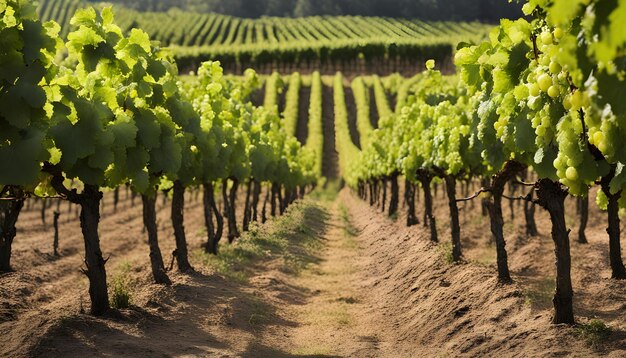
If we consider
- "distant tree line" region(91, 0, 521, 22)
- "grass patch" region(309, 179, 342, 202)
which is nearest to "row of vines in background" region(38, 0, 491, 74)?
"distant tree line" region(91, 0, 521, 22)

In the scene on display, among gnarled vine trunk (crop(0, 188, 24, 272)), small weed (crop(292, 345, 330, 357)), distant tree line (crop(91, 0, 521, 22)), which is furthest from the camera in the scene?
distant tree line (crop(91, 0, 521, 22))

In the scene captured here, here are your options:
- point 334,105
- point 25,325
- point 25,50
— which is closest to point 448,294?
point 25,325

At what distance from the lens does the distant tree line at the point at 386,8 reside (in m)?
38.2

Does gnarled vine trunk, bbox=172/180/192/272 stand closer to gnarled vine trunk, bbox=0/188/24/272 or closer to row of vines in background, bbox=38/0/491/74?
gnarled vine trunk, bbox=0/188/24/272

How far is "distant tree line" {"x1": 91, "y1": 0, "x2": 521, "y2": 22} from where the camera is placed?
38181 mm

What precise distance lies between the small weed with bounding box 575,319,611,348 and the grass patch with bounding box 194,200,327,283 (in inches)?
405

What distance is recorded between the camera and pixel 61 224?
35219 mm

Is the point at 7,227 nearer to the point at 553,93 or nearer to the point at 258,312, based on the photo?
the point at 258,312

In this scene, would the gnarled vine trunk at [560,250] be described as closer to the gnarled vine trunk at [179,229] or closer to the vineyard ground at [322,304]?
the vineyard ground at [322,304]

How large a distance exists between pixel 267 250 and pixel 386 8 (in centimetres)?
2708

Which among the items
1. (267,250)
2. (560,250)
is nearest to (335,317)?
(560,250)

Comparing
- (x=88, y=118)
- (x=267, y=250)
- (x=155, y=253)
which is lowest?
(x=267, y=250)

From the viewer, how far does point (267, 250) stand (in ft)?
79.0

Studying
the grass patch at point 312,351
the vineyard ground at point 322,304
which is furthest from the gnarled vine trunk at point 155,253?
the grass patch at point 312,351
